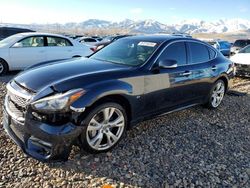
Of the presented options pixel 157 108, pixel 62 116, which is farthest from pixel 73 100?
pixel 157 108

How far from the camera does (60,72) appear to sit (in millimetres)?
4059

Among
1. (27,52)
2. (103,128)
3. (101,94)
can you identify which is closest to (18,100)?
(101,94)

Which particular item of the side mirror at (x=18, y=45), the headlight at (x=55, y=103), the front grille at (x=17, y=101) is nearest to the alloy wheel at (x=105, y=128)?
the headlight at (x=55, y=103)

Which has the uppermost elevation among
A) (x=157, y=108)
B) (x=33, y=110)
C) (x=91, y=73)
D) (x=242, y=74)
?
(x=91, y=73)

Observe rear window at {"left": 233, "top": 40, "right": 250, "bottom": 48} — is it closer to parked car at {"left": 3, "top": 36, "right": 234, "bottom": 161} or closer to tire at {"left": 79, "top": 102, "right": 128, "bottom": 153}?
parked car at {"left": 3, "top": 36, "right": 234, "bottom": 161}

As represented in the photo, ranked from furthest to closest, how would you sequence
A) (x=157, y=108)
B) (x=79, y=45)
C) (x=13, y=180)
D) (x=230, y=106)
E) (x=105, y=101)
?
(x=79, y=45)
(x=230, y=106)
(x=157, y=108)
(x=105, y=101)
(x=13, y=180)

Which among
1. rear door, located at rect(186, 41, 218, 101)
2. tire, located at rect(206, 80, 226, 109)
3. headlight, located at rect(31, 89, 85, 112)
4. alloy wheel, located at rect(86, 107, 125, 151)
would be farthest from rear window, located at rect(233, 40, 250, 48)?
headlight, located at rect(31, 89, 85, 112)

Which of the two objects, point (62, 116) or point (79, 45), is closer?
point (62, 116)

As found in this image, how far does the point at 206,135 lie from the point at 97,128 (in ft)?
6.92

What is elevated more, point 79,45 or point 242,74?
point 79,45

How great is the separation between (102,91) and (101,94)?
1.7 inches

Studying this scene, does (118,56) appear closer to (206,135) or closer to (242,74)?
(206,135)

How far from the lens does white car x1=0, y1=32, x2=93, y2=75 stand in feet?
30.5

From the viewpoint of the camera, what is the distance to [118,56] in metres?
4.93
